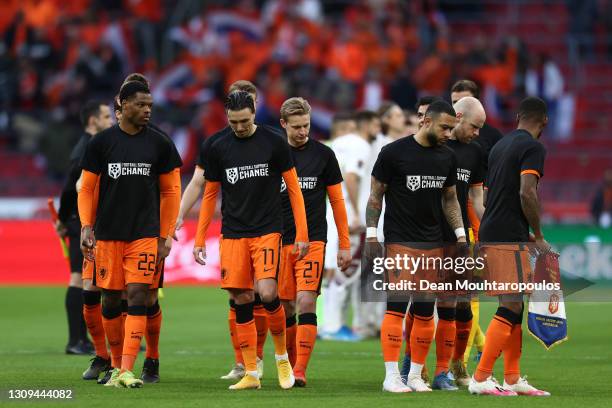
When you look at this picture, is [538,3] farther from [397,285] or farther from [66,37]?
[397,285]

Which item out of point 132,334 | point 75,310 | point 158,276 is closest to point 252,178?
point 158,276

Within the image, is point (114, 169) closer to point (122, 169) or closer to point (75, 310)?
point (122, 169)

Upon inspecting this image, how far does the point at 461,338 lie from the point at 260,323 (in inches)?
74.8

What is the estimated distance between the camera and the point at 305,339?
11.1 m

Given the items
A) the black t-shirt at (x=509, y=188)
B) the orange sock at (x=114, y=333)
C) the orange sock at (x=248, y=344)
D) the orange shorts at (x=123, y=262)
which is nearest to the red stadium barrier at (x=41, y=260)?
the orange sock at (x=114, y=333)

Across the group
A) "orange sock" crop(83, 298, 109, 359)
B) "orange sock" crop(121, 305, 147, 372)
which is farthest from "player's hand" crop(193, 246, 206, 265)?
"orange sock" crop(83, 298, 109, 359)

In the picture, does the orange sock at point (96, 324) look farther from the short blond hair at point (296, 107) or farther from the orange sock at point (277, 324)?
the short blond hair at point (296, 107)

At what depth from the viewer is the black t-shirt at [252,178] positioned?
35.0 ft

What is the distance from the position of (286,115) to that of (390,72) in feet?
55.5

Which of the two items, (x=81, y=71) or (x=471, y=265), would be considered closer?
(x=471, y=265)

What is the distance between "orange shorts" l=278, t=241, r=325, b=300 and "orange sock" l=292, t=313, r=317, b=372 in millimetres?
258

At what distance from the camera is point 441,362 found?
10945mm

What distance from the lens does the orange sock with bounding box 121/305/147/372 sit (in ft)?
34.6

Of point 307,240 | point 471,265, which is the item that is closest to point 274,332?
point 307,240
